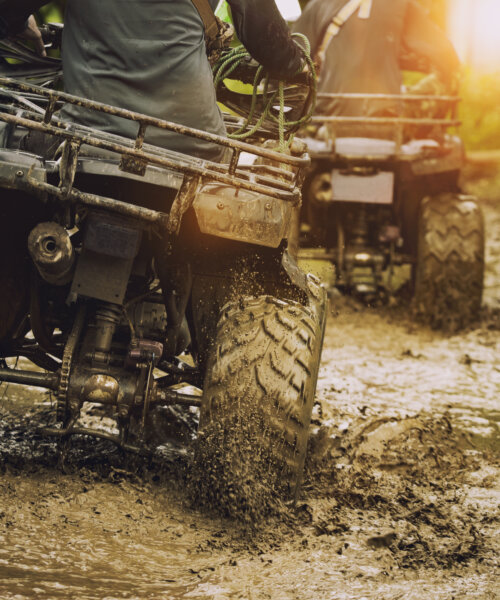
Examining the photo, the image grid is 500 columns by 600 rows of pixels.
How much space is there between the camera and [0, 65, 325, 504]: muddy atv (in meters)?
2.88

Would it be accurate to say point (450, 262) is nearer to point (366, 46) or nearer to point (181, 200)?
point (366, 46)

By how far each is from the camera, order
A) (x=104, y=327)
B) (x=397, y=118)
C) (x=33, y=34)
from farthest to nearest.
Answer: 1. (x=397, y=118)
2. (x=33, y=34)
3. (x=104, y=327)

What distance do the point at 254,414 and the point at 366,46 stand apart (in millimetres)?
5129

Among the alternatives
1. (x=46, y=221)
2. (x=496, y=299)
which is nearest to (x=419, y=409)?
(x=46, y=221)

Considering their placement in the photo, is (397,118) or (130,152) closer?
(130,152)

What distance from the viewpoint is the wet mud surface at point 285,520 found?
267 centimetres

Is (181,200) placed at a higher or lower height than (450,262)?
lower

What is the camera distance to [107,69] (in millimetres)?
3203

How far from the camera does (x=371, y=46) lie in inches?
296

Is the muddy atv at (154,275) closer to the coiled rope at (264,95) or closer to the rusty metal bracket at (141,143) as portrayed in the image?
the rusty metal bracket at (141,143)

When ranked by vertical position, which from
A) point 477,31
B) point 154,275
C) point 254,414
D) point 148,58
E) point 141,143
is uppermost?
point 477,31

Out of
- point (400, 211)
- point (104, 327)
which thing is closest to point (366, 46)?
point (400, 211)

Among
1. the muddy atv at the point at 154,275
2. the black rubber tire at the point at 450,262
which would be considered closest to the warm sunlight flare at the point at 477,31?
the black rubber tire at the point at 450,262

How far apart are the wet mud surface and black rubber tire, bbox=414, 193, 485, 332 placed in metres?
2.57
